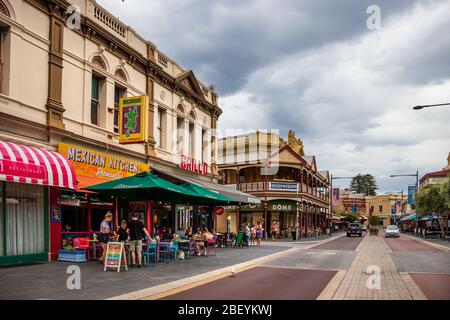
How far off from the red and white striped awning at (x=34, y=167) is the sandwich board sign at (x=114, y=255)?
2.73 meters

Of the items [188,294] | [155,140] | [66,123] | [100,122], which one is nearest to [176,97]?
[155,140]

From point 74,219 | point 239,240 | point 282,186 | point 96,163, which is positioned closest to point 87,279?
point 74,219

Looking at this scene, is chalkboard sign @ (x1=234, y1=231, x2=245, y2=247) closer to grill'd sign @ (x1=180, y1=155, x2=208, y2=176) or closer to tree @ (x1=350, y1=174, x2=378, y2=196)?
grill'd sign @ (x1=180, y1=155, x2=208, y2=176)

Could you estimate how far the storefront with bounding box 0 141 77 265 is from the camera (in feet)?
41.1

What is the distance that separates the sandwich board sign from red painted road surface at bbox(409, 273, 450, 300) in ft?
26.3

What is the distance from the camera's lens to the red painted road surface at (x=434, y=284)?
9.82 meters

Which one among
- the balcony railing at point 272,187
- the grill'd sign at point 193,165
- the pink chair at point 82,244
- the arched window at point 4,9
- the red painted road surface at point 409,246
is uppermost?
the arched window at point 4,9

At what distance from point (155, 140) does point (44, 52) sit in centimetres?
853

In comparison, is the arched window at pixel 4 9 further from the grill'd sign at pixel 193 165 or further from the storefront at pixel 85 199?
the grill'd sign at pixel 193 165

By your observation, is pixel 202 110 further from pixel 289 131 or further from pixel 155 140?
pixel 289 131

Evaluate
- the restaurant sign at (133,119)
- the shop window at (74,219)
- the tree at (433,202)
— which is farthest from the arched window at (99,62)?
the tree at (433,202)

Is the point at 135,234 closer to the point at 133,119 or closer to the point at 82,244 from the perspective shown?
the point at 82,244

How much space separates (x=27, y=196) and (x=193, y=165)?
1341cm

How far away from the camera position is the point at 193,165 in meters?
26.8
